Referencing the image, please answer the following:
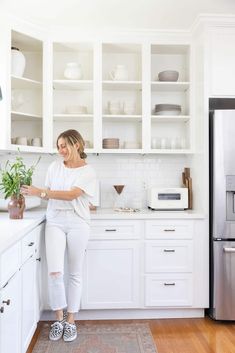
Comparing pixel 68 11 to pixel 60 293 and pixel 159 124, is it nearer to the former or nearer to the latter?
pixel 159 124

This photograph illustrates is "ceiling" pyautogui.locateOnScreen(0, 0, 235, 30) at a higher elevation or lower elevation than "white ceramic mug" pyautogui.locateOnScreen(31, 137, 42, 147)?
higher

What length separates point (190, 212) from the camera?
11.1 ft

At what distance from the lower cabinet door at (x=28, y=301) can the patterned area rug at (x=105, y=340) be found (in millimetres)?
243

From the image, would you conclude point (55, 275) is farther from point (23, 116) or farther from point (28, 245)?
point (23, 116)

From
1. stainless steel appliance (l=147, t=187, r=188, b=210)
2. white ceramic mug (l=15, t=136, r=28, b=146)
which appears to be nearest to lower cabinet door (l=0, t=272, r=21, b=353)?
white ceramic mug (l=15, t=136, r=28, b=146)

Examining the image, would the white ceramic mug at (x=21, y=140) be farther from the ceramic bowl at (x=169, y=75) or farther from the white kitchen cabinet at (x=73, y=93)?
the ceramic bowl at (x=169, y=75)

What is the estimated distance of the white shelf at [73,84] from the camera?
351 cm

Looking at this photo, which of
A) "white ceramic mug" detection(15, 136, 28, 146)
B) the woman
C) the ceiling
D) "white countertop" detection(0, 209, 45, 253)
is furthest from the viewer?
"white ceramic mug" detection(15, 136, 28, 146)

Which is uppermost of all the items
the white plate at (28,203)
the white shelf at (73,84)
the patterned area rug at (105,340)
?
the white shelf at (73,84)

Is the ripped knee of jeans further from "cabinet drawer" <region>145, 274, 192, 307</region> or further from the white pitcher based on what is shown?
the white pitcher

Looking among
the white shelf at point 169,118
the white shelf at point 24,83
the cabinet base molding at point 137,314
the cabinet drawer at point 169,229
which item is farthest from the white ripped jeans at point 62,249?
the white shelf at point 169,118

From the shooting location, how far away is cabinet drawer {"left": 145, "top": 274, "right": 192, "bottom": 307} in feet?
10.7

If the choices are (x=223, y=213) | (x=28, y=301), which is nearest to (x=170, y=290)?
(x=223, y=213)

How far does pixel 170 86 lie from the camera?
145 inches
